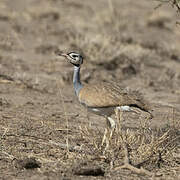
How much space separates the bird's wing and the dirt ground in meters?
0.22

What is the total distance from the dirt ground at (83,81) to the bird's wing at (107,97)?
22 centimetres

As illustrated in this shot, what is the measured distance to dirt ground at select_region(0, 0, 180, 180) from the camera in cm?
440

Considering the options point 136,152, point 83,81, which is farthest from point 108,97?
point 83,81

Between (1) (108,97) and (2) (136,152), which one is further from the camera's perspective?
(1) (108,97)

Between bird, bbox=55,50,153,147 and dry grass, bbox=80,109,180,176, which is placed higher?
bird, bbox=55,50,153,147

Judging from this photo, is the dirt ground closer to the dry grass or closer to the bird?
the dry grass

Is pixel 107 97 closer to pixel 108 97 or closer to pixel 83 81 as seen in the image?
pixel 108 97

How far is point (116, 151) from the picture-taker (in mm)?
4570

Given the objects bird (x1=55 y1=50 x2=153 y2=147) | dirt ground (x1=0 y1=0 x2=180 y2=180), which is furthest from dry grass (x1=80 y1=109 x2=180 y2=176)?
bird (x1=55 y1=50 x2=153 y2=147)

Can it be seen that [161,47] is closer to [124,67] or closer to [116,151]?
[124,67]

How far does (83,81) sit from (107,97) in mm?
3221

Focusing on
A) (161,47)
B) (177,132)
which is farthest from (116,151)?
(161,47)

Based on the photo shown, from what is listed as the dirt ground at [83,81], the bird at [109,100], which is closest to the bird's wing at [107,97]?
the bird at [109,100]

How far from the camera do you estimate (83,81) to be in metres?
8.23
